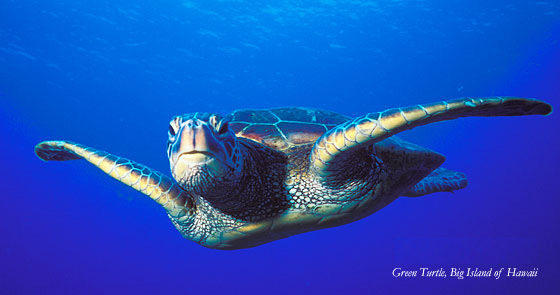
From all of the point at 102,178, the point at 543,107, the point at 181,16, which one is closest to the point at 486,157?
the point at 181,16

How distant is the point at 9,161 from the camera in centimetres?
4806

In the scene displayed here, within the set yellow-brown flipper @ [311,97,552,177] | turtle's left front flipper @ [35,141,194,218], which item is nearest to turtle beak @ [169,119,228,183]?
yellow-brown flipper @ [311,97,552,177]

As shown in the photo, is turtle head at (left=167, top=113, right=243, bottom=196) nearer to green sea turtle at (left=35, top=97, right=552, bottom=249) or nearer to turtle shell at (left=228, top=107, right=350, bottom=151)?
green sea turtle at (left=35, top=97, right=552, bottom=249)

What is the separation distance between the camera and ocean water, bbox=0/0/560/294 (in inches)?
724

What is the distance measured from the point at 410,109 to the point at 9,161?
65538 millimetres

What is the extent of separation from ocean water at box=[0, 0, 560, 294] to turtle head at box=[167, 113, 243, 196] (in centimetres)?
1784

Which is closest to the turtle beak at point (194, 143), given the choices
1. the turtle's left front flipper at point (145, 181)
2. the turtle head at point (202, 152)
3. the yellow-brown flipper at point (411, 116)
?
the turtle head at point (202, 152)

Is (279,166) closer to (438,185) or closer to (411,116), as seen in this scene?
(411,116)

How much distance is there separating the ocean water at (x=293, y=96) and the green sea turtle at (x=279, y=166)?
16.9m

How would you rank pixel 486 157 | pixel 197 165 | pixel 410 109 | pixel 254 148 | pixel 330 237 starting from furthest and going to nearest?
pixel 486 157, pixel 330 237, pixel 254 148, pixel 410 109, pixel 197 165

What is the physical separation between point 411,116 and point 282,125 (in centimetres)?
127

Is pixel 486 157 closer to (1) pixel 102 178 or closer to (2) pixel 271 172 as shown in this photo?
(2) pixel 271 172

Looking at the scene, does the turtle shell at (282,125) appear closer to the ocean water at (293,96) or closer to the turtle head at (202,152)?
the turtle head at (202,152)

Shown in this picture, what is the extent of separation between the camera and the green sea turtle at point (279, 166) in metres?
1.69
